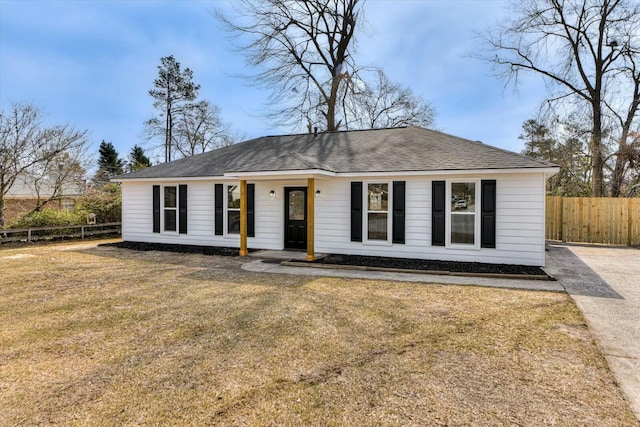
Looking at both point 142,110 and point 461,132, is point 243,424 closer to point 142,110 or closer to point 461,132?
point 461,132

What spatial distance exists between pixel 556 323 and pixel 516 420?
263 centimetres

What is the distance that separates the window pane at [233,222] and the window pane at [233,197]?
0.23m

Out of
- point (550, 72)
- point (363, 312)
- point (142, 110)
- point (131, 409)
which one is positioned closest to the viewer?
point (131, 409)

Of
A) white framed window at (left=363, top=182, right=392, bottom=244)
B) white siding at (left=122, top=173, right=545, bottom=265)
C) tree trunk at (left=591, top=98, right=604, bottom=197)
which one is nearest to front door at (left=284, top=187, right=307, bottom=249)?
white siding at (left=122, top=173, right=545, bottom=265)

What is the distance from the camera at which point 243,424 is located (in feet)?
7.84

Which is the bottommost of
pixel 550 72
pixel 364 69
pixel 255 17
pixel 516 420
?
pixel 516 420

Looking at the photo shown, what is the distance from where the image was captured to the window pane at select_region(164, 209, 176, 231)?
11.9m

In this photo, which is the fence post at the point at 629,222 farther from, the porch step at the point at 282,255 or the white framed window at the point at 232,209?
the white framed window at the point at 232,209

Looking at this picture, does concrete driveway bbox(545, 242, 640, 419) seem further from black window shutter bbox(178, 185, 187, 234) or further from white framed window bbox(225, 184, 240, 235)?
black window shutter bbox(178, 185, 187, 234)

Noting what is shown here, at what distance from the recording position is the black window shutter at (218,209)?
11.1 meters

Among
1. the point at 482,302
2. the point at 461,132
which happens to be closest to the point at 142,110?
the point at 461,132

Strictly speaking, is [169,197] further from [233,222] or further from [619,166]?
[619,166]

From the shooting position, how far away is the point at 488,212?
26.8 ft

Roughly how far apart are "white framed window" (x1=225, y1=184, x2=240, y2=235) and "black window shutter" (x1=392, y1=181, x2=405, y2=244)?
16.6 ft
